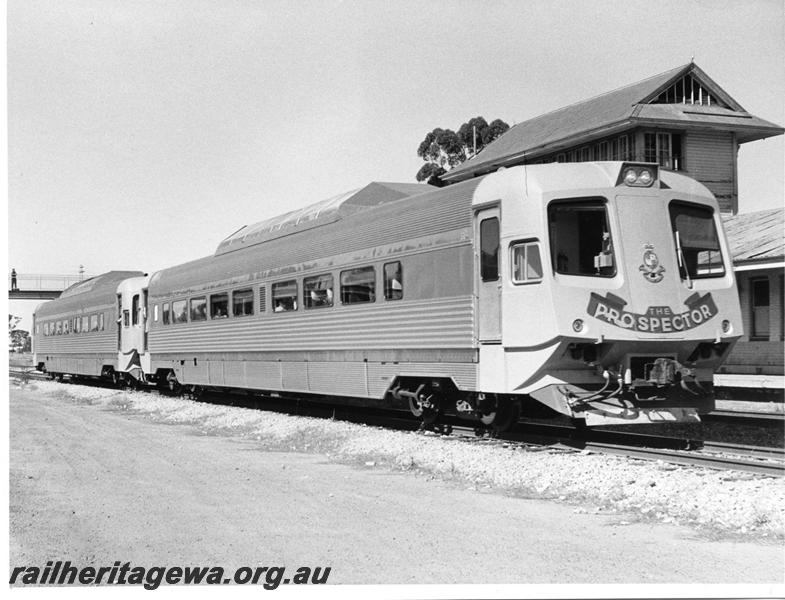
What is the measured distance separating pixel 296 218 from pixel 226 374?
12.4ft

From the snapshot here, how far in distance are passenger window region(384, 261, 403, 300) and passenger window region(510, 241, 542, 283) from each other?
2.40 m

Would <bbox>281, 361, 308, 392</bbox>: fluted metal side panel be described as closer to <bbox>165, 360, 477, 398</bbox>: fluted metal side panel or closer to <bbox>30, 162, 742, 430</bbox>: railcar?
<bbox>165, 360, 477, 398</bbox>: fluted metal side panel

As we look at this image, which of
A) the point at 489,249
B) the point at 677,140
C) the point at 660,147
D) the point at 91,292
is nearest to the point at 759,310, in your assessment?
the point at 660,147

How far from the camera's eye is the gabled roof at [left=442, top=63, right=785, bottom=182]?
83.7ft

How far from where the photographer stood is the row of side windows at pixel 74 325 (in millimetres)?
27156

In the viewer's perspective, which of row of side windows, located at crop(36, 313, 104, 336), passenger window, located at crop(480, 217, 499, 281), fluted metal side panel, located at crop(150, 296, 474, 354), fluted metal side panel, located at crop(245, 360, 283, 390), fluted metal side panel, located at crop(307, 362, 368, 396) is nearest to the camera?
passenger window, located at crop(480, 217, 499, 281)

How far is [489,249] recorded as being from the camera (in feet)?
35.4

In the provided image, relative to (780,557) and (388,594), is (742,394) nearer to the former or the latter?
(780,557)

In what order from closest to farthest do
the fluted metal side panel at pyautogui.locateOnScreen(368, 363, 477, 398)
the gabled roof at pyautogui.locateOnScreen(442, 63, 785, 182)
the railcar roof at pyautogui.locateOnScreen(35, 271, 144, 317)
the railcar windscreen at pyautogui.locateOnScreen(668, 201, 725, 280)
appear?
the railcar windscreen at pyautogui.locateOnScreen(668, 201, 725, 280) → the fluted metal side panel at pyautogui.locateOnScreen(368, 363, 477, 398) → the gabled roof at pyautogui.locateOnScreen(442, 63, 785, 182) → the railcar roof at pyautogui.locateOnScreen(35, 271, 144, 317)

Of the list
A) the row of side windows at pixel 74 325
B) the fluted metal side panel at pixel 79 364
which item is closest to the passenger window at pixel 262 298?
the fluted metal side panel at pixel 79 364

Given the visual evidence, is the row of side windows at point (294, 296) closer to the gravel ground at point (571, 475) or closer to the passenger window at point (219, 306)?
the passenger window at point (219, 306)

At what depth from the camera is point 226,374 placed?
18.7 metres

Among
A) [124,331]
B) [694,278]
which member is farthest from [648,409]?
[124,331]

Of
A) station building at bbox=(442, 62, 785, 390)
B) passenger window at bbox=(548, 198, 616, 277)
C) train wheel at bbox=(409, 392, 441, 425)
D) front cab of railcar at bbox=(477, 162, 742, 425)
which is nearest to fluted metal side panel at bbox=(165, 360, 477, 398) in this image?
train wheel at bbox=(409, 392, 441, 425)
